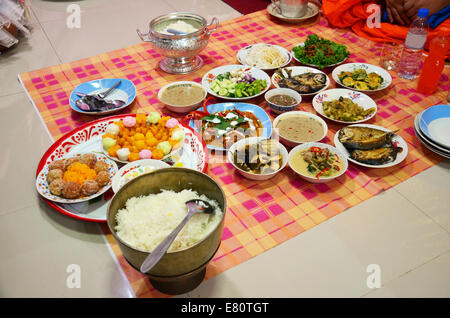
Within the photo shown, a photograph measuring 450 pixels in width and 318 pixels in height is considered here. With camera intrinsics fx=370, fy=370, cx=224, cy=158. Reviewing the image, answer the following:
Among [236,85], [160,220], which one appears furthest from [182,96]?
[160,220]

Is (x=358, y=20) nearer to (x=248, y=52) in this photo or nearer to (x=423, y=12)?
(x=423, y=12)

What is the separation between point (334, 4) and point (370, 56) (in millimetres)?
593

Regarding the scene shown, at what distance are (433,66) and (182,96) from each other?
4.66 feet

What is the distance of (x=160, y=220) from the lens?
1.13 meters

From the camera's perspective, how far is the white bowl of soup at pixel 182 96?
192 centimetres

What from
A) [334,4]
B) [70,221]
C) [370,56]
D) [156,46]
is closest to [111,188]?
[70,221]

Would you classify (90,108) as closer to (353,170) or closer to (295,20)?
(353,170)

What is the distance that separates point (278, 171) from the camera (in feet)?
5.18

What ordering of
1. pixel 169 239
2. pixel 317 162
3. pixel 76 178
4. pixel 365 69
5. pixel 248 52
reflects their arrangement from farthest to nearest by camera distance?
pixel 248 52 → pixel 365 69 → pixel 317 162 → pixel 76 178 → pixel 169 239

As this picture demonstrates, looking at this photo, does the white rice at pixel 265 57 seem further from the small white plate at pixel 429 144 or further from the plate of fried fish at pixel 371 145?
the small white plate at pixel 429 144

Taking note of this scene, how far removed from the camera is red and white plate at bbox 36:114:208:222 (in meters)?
1.46

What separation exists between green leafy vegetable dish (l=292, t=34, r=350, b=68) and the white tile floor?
0.93m

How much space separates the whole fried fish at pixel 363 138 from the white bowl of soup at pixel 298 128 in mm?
97

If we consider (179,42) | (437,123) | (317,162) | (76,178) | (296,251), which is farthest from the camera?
(179,42)
